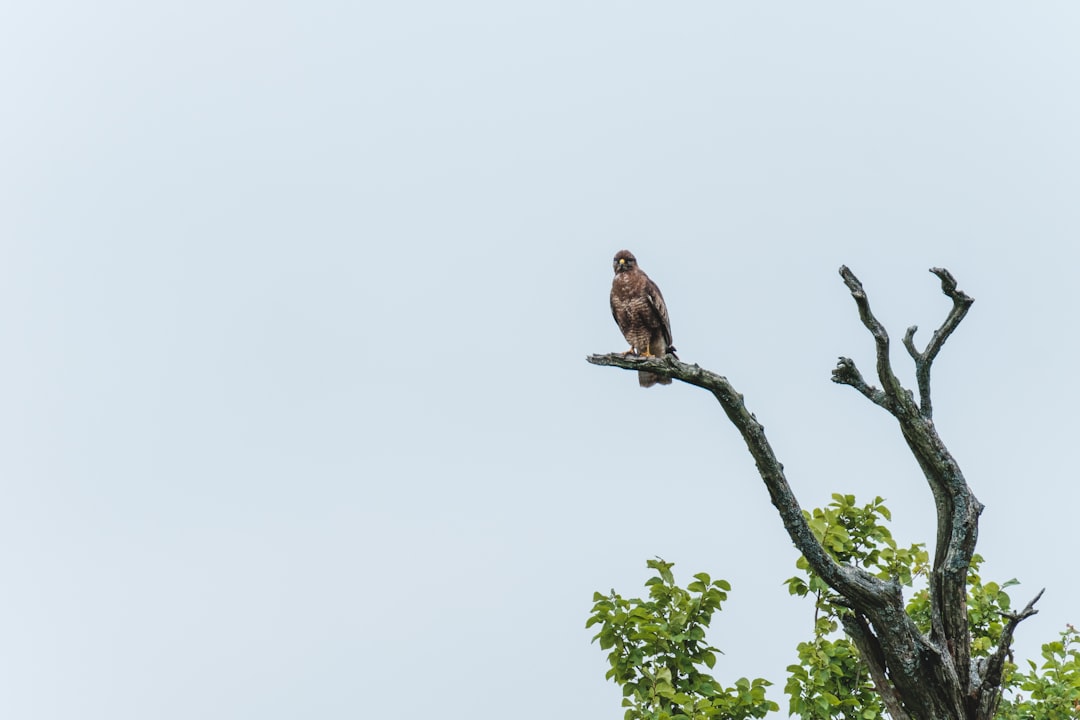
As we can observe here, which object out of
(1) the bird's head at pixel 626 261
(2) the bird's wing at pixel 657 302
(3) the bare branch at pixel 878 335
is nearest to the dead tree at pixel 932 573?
(3) the bare branch at pixel 878 335

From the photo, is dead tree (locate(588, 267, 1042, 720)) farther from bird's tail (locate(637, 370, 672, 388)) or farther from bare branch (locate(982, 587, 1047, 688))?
bird's tail (locate(637, 370, 672, 388))

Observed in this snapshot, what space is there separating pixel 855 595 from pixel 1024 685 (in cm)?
458

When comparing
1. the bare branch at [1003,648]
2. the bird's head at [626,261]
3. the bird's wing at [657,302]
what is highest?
the bird's head at [626,261]

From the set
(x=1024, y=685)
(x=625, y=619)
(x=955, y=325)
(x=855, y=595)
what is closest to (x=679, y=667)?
(x=625, y=619)

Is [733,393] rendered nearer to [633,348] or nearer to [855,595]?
[855,595]

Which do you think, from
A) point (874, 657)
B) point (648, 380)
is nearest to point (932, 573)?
point (874, 657)

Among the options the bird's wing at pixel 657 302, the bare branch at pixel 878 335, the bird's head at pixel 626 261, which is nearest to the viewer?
the bare branch at pixel 878 335

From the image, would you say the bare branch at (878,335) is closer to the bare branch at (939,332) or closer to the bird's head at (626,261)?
the bare branch at (939,332)

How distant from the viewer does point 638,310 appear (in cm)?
1850

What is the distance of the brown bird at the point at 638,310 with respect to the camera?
1844 centimetres

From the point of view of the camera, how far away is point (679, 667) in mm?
14891

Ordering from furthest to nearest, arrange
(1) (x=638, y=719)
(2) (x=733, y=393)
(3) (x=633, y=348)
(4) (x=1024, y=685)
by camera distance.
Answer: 1. (3) (x=633, y=348)
2. (4) (x=1024, y=685)
3. (1) (x=638, y=719)
4. (2) (x=733, y=393)

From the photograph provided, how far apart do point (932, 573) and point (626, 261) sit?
777 cm

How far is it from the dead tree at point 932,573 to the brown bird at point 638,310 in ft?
19.5
